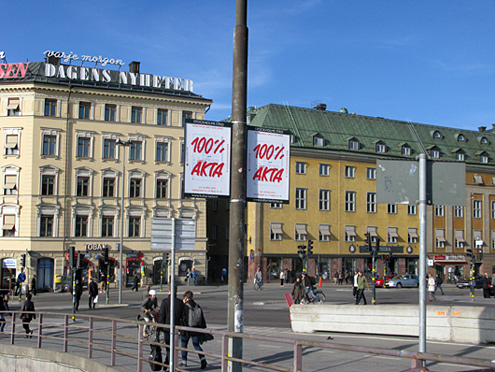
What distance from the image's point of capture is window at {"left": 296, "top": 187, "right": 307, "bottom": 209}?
62781 mm

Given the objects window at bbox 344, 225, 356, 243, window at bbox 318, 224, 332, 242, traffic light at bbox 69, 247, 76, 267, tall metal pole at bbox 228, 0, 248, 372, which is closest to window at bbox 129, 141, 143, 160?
window at bbox 318, 224, 332, 242

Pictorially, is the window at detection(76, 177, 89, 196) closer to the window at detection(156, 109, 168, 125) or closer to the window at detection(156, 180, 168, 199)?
the window at detection(156, 180, 168, 199)

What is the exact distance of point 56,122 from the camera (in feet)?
175

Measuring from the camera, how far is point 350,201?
66.3 meters

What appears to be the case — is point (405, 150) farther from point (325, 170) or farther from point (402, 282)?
point (402, 282)

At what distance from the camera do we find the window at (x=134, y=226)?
54.9m

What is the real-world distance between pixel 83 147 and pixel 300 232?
2269 cm

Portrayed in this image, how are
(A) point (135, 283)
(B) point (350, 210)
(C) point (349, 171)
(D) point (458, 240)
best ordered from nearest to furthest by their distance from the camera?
(A) point (135, 283) → (B) point (350, 210) → (C) point (349, 171) → (D) point (458, 240)

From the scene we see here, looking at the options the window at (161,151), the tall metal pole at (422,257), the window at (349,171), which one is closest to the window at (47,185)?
the window at (161,151)

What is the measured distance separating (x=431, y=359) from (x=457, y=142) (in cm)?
7658

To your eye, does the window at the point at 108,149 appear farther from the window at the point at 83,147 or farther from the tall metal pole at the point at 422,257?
the tall metal pole at the point at 422,257

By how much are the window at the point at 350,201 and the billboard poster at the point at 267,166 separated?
186 feet

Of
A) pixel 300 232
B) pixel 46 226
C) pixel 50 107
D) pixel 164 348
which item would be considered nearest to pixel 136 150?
pixel 50 107

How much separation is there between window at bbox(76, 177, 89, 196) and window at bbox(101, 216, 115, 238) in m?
2.72
